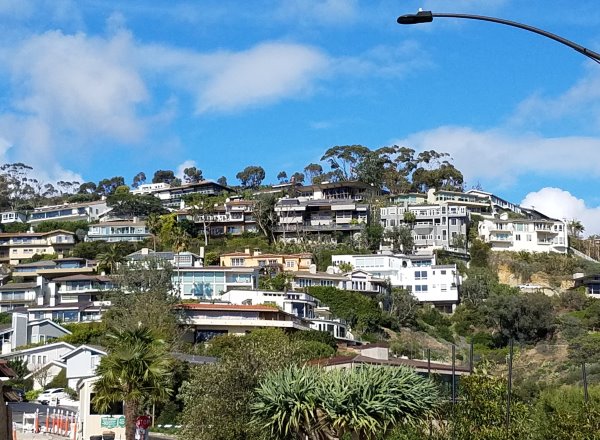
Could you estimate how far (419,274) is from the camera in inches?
4299

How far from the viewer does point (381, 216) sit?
127250mm

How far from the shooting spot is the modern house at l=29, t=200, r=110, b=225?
146125 millimetres

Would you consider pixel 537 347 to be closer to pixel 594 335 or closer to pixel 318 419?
pixel 594 335

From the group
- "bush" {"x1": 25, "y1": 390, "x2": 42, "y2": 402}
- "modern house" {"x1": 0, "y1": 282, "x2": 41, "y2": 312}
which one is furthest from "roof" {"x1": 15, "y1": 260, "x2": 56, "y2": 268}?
"bush" {"x1": 25, "y1": 390, "x2": 42, "y2": 402}

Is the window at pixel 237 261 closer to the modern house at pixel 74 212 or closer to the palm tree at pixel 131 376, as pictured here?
the modern house at pixel 74 212

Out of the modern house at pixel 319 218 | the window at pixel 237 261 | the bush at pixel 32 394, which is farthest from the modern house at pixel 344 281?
the bush at pixel 32 394

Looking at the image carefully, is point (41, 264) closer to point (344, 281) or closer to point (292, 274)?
point (292, 274)

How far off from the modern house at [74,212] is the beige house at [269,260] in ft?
132

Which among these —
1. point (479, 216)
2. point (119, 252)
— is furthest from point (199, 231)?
point (479, 216)

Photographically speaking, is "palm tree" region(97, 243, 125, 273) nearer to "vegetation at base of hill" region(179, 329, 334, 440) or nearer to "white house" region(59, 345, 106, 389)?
"white house" region(59, 345, 106, 389)

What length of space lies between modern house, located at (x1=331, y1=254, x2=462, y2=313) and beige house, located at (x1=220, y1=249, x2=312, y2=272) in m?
4.32

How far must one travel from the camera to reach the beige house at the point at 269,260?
108 metres

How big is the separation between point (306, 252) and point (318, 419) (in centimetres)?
8175

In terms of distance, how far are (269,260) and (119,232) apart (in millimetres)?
29328
